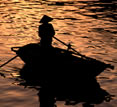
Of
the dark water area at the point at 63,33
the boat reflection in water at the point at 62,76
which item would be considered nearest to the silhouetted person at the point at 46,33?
the boat reflection in water at the point at 62,76

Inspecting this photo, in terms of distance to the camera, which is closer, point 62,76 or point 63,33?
point 62,76

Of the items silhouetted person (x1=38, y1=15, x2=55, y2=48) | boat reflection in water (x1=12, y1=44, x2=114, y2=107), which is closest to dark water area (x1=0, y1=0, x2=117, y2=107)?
boat reflection in water (x1=12, y1=44, x2=114, y2=107)

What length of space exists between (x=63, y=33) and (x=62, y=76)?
10.4 m

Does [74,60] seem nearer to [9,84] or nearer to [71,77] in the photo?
[71,77]

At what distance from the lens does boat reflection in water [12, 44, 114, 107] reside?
12.2m

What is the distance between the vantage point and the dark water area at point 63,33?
12.7 meters

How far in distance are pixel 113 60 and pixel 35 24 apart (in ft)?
40.6

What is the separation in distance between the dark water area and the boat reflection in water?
42 centimetres

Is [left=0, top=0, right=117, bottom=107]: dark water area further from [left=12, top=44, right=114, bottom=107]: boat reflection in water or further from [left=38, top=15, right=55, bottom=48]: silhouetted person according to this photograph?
[left=38, top=15, right=55, bottom=48]: silhouetted person

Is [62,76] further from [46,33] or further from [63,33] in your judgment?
[63,33]

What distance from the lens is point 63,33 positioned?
23.9 m

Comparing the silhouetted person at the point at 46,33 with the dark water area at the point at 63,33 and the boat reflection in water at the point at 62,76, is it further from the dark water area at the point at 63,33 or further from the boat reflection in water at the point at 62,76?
the dark water area at the point at 63,33

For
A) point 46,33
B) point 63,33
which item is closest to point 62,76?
point 46,33

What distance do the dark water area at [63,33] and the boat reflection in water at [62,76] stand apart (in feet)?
1.37
